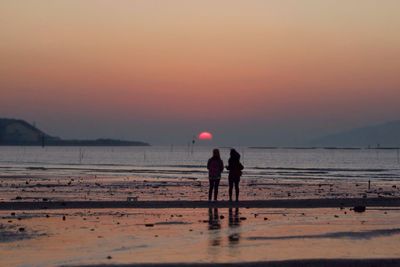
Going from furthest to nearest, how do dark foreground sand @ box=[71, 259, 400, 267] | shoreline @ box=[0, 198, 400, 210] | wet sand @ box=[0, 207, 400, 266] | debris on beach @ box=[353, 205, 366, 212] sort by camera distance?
shoreline @ box=[0, 198, 400, 210], debris on beach @ box=[353, 205, 366, 212], wet sand @ box=[0, 207, 400, 266], dark foreground sand @ box=[71, 259, 400, 267]

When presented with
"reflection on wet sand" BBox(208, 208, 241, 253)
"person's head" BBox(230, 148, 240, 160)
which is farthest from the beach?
"person's head" BBox(230, 148, 240, 160)

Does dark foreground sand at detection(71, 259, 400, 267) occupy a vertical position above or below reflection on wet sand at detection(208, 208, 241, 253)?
below

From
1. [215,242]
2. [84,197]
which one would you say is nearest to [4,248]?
[215,242]

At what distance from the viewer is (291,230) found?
22.2m

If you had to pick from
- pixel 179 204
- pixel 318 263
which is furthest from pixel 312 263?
pixel 179 204

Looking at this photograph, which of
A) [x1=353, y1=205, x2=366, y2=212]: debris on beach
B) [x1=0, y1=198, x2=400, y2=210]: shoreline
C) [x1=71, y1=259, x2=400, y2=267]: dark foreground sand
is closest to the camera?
[x1=71, y1=259, x2=400, y2=267]: dark foreground sand

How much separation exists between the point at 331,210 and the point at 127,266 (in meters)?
14.5

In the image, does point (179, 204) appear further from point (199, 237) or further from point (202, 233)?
point (199, 237)

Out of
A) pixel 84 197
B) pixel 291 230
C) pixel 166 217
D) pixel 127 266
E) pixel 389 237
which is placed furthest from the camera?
pixel 84 197

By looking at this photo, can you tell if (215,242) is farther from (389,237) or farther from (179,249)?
(389,237)

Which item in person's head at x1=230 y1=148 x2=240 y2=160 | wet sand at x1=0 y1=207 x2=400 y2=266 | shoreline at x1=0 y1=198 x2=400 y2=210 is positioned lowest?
wet sand at x1=0 y1=207 x2=400 y2=266

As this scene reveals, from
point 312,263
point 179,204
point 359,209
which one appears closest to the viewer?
point 312,263

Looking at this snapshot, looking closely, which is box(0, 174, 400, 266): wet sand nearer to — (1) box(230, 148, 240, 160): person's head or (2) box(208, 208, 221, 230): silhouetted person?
(2) box(208, 208, 221, 230): silhouetted person

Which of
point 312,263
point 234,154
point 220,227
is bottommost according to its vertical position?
point 312,263
